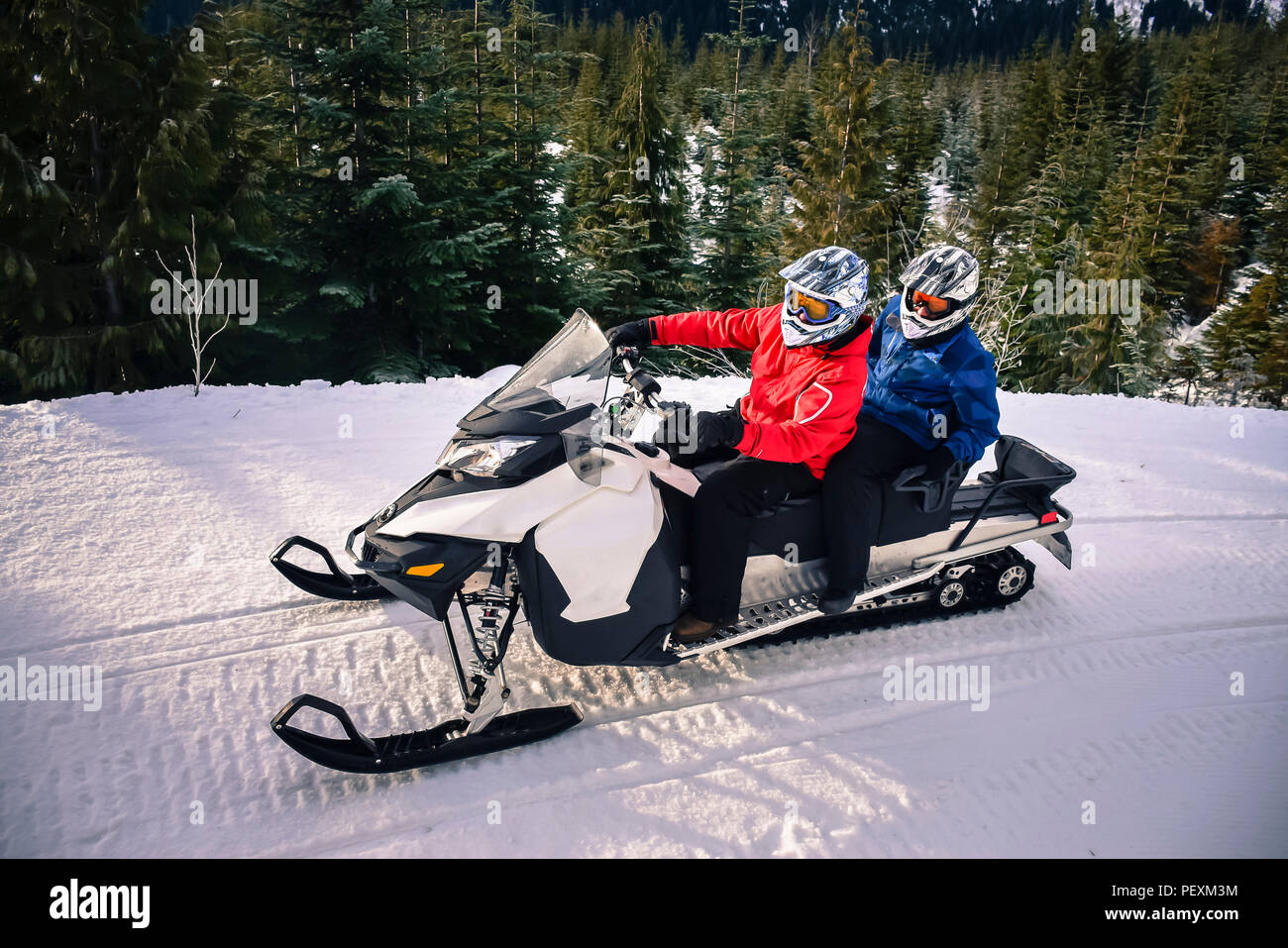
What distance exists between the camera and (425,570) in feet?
8.19

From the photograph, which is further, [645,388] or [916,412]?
[916,412]

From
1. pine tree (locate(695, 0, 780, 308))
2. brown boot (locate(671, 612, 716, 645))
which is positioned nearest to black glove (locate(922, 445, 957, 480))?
brown boot (locate(671, 612, 716, 645))

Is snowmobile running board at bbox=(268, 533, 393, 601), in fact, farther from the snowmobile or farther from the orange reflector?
the orange reflector

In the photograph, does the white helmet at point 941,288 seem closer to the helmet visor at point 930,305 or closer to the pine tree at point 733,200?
the helmet visor at point 930,305

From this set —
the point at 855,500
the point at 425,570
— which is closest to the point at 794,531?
the point at 855,500

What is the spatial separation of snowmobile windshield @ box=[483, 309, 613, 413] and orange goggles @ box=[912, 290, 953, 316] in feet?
4.61

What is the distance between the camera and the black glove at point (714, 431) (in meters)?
3.03

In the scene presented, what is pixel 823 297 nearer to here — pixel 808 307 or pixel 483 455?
pixel 808 307

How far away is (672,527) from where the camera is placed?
301 cm

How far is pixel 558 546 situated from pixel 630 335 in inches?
43.5

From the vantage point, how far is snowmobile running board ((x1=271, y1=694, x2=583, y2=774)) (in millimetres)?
2404

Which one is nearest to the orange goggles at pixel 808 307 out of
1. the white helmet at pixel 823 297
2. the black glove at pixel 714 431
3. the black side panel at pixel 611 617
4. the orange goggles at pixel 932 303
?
the white helmet at pixel 823 297

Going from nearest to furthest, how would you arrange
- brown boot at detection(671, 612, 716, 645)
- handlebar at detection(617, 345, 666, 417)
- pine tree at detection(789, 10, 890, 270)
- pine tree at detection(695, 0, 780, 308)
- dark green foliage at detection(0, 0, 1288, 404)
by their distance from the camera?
handlebar at detection(617, 345, 666, 417), brown boot at detection(671, 612, 716, 645), dark green foliage at detection(0, 0, 1288, 404), pine tree at detection(695, 0, 780, 308), pine tree at detection(789, 10, 890, 270)
